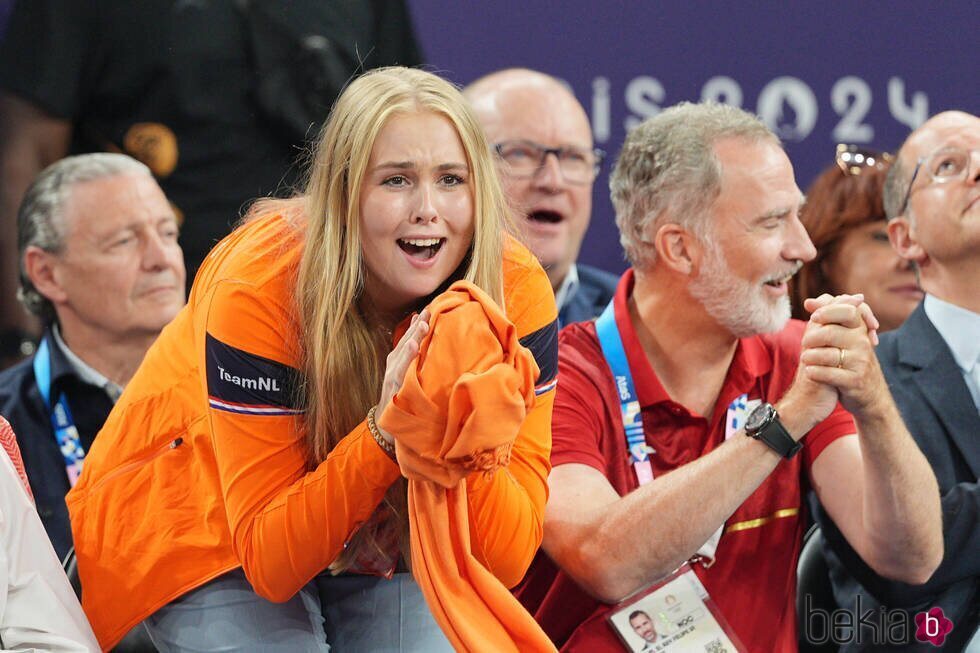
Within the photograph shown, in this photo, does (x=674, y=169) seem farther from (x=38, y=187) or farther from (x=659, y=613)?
(x=38, y=187)

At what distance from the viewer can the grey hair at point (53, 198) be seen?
349 cm

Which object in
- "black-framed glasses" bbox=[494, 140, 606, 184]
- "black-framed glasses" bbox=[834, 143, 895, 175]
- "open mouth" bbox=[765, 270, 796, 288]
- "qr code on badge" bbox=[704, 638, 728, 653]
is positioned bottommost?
"qr code on badge" bbox=[704, 638, 728, 653]

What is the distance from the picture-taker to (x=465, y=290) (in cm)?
207

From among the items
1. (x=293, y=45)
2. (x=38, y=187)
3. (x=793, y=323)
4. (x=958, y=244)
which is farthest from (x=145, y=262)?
(x=958, y=244)

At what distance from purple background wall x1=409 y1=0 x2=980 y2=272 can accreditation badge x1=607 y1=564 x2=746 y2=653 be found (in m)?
1.82

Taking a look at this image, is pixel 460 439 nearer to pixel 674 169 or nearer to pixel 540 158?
pixel 674 169

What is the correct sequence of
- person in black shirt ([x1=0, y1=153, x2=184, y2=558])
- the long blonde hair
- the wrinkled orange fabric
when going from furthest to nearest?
person in black shirt ([x1=0, y1=153, x2=184, y2=558]), the long blonde hair, the wrinkled orange fabric

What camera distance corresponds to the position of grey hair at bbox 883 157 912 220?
312 centimetres

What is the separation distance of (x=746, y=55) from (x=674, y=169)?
4.65 feet

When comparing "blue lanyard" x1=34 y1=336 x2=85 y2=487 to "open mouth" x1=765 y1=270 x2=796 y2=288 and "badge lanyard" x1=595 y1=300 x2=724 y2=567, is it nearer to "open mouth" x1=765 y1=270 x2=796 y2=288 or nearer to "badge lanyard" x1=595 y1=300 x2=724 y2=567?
"badge lanyard" x1=595 y1=300 x2=724 y2=567

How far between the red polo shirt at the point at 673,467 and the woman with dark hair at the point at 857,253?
966mm

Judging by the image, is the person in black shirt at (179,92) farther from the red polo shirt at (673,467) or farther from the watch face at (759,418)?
the watch face at (759,418)

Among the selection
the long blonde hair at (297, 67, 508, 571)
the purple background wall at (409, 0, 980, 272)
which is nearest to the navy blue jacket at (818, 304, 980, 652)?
the long blonde hair at (297, 67, 508, 571)

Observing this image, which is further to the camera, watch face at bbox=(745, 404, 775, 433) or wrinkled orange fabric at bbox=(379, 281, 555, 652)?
watch face at bbox=(745, 404, 775, 433)
